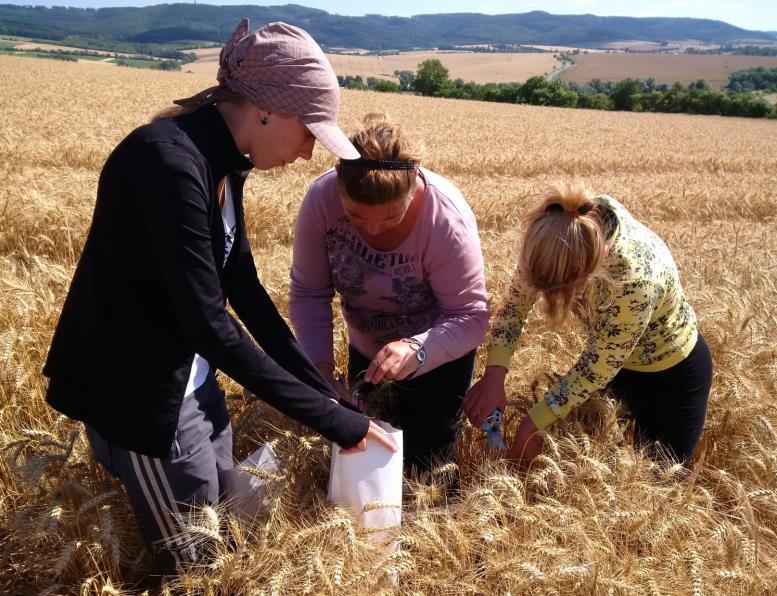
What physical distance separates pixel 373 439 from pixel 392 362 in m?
0.46

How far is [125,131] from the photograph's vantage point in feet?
37.8

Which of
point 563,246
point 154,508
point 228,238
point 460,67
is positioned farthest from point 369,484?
point 460,67

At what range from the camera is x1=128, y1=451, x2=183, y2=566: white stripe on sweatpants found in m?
1.70

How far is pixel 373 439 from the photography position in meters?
1.76

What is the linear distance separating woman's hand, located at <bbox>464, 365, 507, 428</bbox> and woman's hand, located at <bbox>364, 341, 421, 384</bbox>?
370 mm

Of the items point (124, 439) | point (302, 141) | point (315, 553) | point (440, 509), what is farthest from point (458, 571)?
point (302, 141)

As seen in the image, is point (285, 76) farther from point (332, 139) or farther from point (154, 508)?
point (154, 508)

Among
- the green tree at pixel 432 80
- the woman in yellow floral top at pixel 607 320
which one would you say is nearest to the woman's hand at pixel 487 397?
the woman in yellow floral top at pixel 607 320

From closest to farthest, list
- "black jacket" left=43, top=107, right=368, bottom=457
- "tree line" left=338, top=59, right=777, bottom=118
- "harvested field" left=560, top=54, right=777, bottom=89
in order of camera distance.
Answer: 1. "black jacket" left=43, top=107, right=368, bottom=457
2. "tree line" left=338, top=59, right=777, bottom=118
3. "harvested field" left=560, top=54, right=777, bottom=89

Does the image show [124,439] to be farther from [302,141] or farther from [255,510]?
[302,141]

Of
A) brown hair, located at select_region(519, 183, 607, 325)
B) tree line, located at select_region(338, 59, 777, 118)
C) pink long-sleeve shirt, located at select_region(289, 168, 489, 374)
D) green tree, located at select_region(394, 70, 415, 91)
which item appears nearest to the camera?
brown hair, located at select_region(519, 183, 607, 325)

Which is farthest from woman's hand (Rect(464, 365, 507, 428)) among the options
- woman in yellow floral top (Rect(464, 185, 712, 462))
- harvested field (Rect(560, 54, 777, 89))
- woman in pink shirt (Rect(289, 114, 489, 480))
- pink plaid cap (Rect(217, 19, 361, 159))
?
harvested field (Rect(560, 54, 777, 89))

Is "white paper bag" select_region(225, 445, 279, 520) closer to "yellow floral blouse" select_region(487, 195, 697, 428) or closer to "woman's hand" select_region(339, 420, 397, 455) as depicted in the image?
"woman's hand" select_region(339, 420, 397, 455)

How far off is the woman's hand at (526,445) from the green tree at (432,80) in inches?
2292
